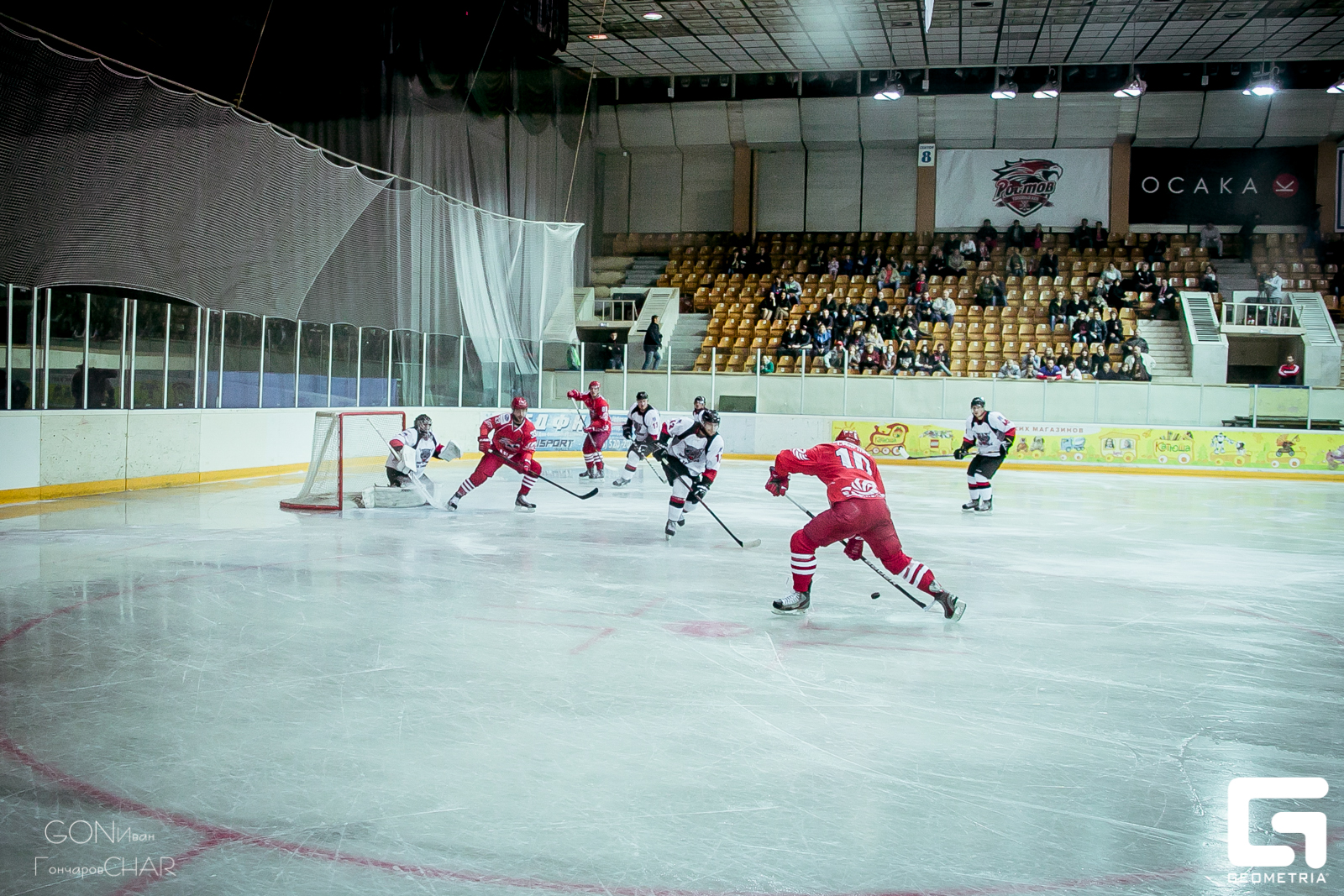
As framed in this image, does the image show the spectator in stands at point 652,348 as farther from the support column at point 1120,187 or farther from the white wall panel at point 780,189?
the support column at point 1120,187

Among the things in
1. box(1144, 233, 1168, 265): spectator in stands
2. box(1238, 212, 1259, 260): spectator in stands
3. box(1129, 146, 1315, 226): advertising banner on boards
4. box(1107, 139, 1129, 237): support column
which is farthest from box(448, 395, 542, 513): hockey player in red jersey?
box(1238, 212, 1259, 260): spectator in stands

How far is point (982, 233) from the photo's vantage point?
25.1 meters

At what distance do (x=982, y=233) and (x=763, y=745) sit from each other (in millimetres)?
23422

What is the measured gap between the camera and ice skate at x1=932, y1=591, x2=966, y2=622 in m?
5.57

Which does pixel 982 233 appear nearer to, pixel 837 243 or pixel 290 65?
pixel 837 243

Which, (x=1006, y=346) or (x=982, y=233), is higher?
(x=982, y=233)

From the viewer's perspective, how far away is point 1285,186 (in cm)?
2492

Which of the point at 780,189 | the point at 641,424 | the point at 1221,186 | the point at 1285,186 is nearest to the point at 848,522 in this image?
the point at 641,424

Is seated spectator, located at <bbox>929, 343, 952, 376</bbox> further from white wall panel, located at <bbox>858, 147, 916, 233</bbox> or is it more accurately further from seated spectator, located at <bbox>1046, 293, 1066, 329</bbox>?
white wall panel, located at <bbox>858, 147, 916, 233</bbox>

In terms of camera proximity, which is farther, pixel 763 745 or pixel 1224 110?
pixel 1224 110

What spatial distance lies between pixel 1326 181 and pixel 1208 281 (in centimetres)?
507

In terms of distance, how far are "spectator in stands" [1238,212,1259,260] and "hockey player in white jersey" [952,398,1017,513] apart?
53.3 feet

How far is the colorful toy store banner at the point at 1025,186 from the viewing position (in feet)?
83.9

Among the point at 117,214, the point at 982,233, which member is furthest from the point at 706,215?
the point at 117,214
